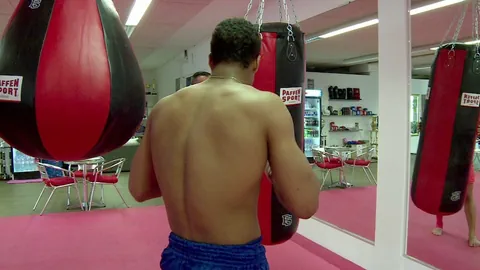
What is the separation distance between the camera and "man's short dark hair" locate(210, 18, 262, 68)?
1.32m

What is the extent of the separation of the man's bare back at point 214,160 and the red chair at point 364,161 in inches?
102

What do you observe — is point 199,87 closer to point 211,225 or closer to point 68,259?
point 211,225

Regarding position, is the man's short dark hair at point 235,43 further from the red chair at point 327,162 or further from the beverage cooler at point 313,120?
the beverage cooler at point 313,120

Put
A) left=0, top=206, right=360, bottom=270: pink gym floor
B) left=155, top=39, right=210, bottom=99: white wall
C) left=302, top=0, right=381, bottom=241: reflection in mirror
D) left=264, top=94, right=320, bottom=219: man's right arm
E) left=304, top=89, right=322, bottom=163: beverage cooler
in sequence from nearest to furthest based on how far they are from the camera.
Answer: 1. left=264, top=94, right=320, bottom=219: man's right arm
2. left=0, top=206, right=360, bottom=270: pink gym floor
3. left=302, top=0, right=381, bottom=241: reflection in mirror
4. left=304, top=89, right=322, bottom=163: beverage cooler
5. left=155, top=39, right=210, bottom=99: white wall

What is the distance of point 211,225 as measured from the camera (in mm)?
1312

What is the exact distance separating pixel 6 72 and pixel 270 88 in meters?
1.09

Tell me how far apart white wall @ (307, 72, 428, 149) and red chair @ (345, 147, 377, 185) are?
147 millimetres

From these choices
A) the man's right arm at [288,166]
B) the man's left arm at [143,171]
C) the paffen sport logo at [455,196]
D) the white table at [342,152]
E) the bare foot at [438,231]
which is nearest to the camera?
the man's right arm at [288,166]

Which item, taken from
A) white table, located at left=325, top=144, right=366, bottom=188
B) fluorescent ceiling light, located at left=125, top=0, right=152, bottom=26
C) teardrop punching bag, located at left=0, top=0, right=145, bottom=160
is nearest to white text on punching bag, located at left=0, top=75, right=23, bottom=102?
teardrop punching bag, located at left=0, top=0, right=145, bottom=160

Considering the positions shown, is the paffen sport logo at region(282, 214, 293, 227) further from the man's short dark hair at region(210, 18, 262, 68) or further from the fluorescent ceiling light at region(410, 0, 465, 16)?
the fluorescent ceiling light at region(410, 0, 465, 16)

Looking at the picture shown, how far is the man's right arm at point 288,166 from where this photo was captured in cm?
127

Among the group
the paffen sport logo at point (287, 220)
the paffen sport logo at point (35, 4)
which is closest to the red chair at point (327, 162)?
the paffen sport logo at point (287, 220)

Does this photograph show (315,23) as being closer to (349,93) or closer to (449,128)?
(349,93)

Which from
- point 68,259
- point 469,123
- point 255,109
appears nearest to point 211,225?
point 255,109
